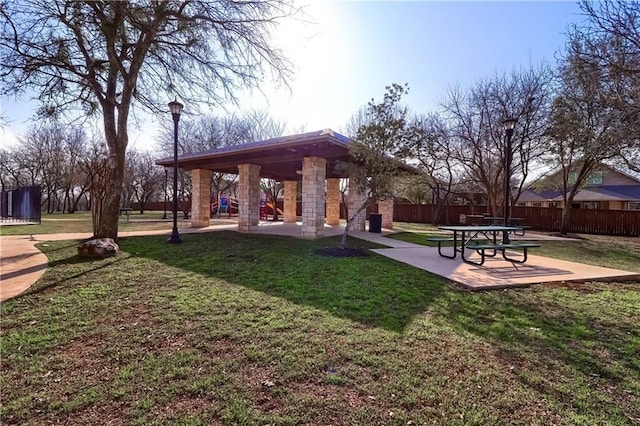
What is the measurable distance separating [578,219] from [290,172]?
15.3m

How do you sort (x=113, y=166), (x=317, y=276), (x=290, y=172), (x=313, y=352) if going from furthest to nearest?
(x=290, y=172), (x=113, y=166), (x=317, y=276), (x=313, y=352)

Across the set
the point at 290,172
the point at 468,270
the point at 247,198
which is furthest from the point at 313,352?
the point at 290,172

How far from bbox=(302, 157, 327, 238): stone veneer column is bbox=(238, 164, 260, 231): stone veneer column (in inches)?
106

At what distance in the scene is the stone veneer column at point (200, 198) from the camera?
13484 millimetres

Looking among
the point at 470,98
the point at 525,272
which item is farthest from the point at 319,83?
the point at 470,98

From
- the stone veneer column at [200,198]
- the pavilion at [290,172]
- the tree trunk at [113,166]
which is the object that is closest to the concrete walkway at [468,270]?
Result: the tree trunk at [113,166]

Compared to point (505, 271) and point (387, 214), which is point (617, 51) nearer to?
point (505, 271)

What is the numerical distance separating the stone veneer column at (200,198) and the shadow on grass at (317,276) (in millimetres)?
5248

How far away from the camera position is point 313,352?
8.88 ft

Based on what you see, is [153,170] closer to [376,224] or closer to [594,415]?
[376,224]

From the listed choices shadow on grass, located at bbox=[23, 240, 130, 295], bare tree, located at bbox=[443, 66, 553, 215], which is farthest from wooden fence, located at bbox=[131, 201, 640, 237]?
shadow on grass, located at bbox=[23, 240, 130, 295]

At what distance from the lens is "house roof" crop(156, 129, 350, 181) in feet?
28.4

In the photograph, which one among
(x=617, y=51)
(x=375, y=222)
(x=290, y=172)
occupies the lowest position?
(x=375, y=222)

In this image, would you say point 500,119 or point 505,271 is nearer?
point 505,271
